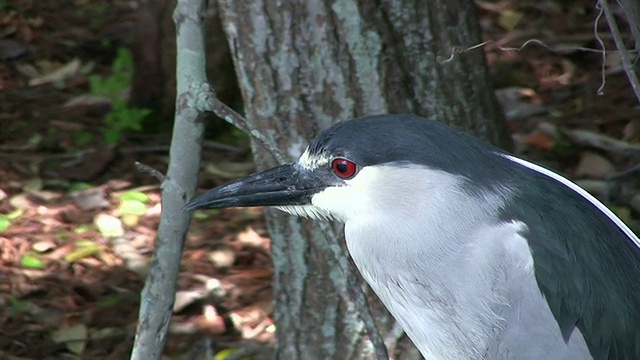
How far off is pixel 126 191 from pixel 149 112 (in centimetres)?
67

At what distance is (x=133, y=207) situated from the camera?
5051mm

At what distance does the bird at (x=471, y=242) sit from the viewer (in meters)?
2.59

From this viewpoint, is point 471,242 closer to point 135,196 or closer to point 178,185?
point 178,185

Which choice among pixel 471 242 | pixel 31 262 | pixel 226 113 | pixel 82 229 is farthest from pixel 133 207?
pixel 471 242

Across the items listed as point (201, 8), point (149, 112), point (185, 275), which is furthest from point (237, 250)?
point (201, 8)

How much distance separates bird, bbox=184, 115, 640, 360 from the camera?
259 centimetres

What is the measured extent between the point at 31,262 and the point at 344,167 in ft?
8.18

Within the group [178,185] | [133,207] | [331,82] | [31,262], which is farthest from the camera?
[133,207]

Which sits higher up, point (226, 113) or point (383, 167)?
point (226, 113)

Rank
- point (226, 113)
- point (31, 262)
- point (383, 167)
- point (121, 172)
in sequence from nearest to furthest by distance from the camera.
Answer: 1. point (383, 167)
2. point (226, 113)
3. point (31, 262)
4. point (121, 172)

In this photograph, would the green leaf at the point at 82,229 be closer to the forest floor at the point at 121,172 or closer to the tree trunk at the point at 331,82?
the forest floor at the point at 121,172

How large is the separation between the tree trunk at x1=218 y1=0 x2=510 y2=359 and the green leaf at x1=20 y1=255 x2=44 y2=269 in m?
1.51

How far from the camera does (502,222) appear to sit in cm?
263

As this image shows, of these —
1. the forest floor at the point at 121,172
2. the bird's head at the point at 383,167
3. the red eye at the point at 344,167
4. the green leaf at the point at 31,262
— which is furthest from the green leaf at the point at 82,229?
the red eye at the point at 344,167
